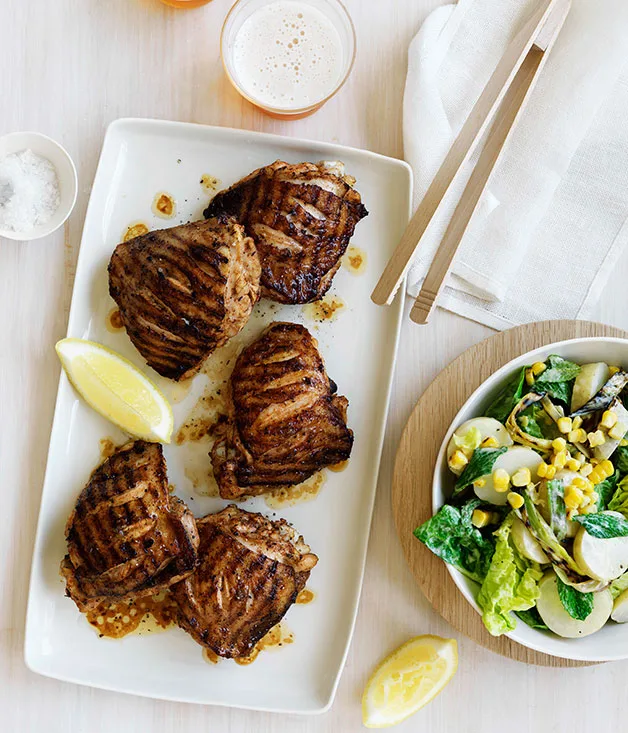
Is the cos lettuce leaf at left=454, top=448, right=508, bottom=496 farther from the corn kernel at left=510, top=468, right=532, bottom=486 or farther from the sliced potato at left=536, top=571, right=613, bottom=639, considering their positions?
the sliced potato at left=536, top=571, right=613, bottom=639

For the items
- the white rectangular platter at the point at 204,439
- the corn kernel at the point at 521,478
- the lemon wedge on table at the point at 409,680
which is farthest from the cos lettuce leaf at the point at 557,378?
the lemon wedge on table at the point at 409,680

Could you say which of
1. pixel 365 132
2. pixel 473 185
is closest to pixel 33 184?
pixel 365 132

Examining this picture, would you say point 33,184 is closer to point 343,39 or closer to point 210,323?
point 210,323

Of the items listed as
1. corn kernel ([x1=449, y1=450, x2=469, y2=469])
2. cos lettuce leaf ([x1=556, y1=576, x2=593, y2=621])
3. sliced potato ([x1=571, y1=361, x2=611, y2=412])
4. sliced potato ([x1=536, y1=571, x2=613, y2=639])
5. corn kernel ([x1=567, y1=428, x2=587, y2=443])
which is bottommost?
sliced potato ([x1=536, y1=571, x2=613, y2=639])

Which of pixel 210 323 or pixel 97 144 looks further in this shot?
pixel 97 144

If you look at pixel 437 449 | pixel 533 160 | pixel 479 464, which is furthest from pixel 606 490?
pixel 533 160

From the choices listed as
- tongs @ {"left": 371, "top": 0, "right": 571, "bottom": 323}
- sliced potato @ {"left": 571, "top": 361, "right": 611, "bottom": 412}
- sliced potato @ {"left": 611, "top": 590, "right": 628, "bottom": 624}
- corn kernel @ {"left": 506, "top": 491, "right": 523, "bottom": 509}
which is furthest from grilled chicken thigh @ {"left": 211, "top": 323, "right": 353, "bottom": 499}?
sliced potato @ {"left": 611, "top": 590, "right": 628, "bottom": 624}
